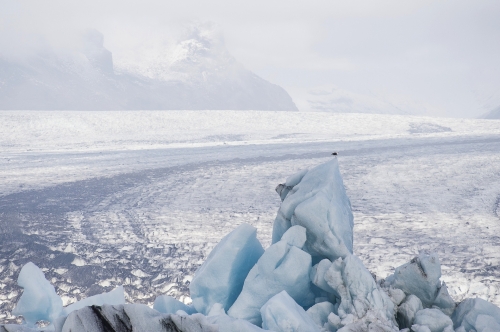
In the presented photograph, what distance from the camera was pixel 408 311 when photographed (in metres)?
2.14

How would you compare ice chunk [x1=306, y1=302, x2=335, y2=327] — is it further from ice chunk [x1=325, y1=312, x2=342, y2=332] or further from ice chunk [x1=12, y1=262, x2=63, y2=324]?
ice chunk [x1=12, y1=262, x2=63, y2=324]

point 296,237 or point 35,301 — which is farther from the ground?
point 296,237

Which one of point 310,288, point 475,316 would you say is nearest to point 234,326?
point 310,288

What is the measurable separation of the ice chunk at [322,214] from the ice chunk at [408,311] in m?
0.43

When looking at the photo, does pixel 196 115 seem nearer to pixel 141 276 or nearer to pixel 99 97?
pixel 141 276

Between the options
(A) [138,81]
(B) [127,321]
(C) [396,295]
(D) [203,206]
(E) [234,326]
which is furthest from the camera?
(A) [138,81]

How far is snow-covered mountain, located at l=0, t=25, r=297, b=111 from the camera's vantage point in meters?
55.7

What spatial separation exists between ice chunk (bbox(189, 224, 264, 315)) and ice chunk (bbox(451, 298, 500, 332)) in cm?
115

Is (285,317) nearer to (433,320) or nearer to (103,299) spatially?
(433,320)

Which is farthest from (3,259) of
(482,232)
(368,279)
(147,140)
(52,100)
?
(52,100)

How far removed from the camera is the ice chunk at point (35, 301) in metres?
2.42

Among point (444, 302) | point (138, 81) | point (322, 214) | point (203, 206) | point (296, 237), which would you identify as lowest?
point (444, 302)

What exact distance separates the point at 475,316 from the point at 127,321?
1.63 meters

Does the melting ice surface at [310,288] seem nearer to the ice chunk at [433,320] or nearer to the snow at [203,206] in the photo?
the ice chunk at [433,320]
